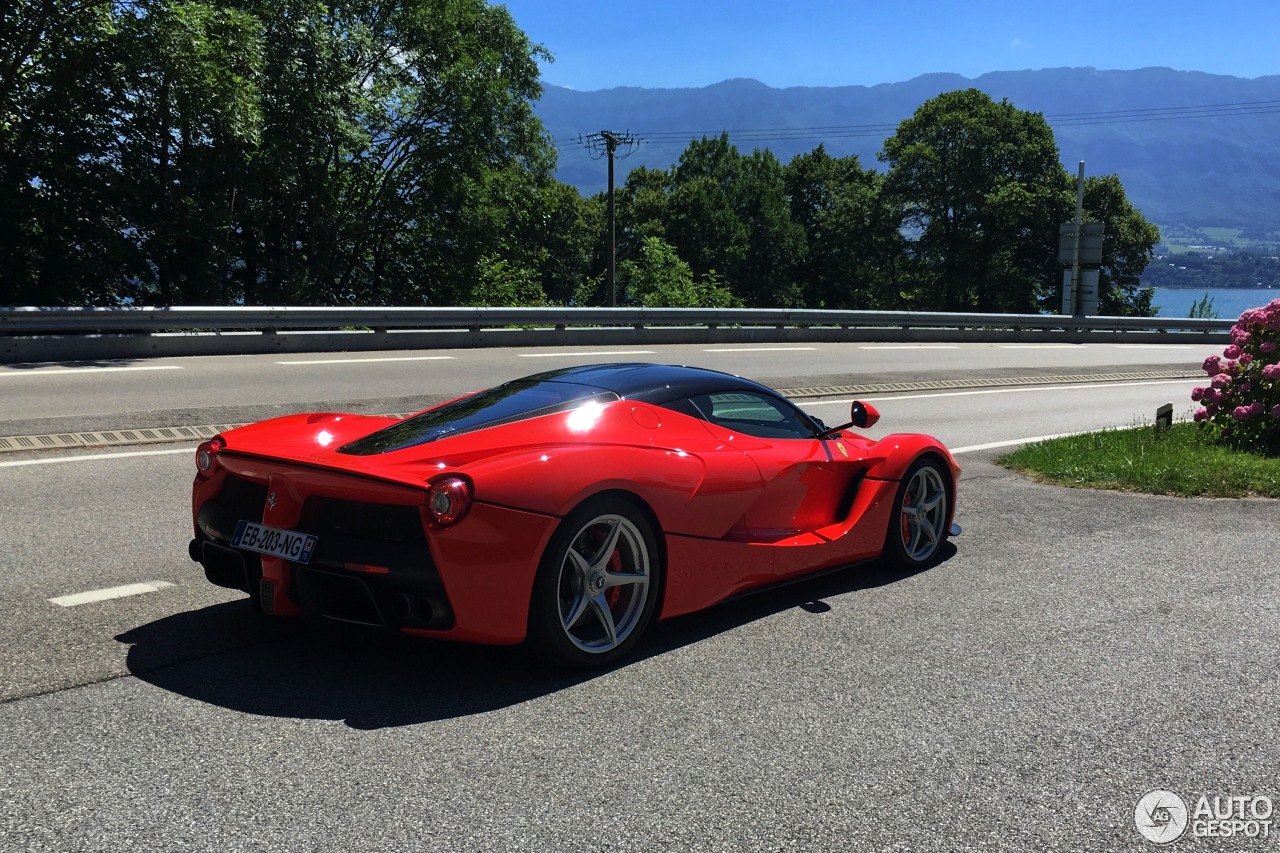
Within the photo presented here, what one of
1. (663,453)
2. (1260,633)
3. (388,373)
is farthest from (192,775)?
(388,373)

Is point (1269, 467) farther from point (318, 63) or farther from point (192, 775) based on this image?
point (318, 63)

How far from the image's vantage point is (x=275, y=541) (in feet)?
13.3

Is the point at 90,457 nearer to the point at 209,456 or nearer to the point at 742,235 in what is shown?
the point at 209,456

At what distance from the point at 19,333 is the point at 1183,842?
17324 millimetres

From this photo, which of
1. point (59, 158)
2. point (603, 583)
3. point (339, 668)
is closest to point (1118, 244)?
point (59, 158)

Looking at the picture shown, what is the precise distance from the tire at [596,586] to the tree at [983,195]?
192 ft

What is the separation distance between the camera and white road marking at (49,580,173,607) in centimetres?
477

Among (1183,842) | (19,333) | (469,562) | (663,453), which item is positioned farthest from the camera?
(19,333)

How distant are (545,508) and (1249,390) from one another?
8.88 m

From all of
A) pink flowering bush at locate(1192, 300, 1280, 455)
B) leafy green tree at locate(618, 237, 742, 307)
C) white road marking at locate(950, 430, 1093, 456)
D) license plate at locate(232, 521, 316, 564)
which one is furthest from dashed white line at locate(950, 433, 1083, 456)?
leafy green tree at locate(618, 237, 742, 307)

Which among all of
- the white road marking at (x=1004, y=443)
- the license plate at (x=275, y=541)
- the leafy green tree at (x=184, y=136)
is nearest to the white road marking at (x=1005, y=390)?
the white road marking at (x=1004, y=443)

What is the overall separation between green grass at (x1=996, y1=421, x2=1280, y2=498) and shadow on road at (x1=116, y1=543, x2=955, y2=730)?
4681mm

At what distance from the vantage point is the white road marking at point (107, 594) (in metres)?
4.77

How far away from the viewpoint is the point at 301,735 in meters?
3.48
